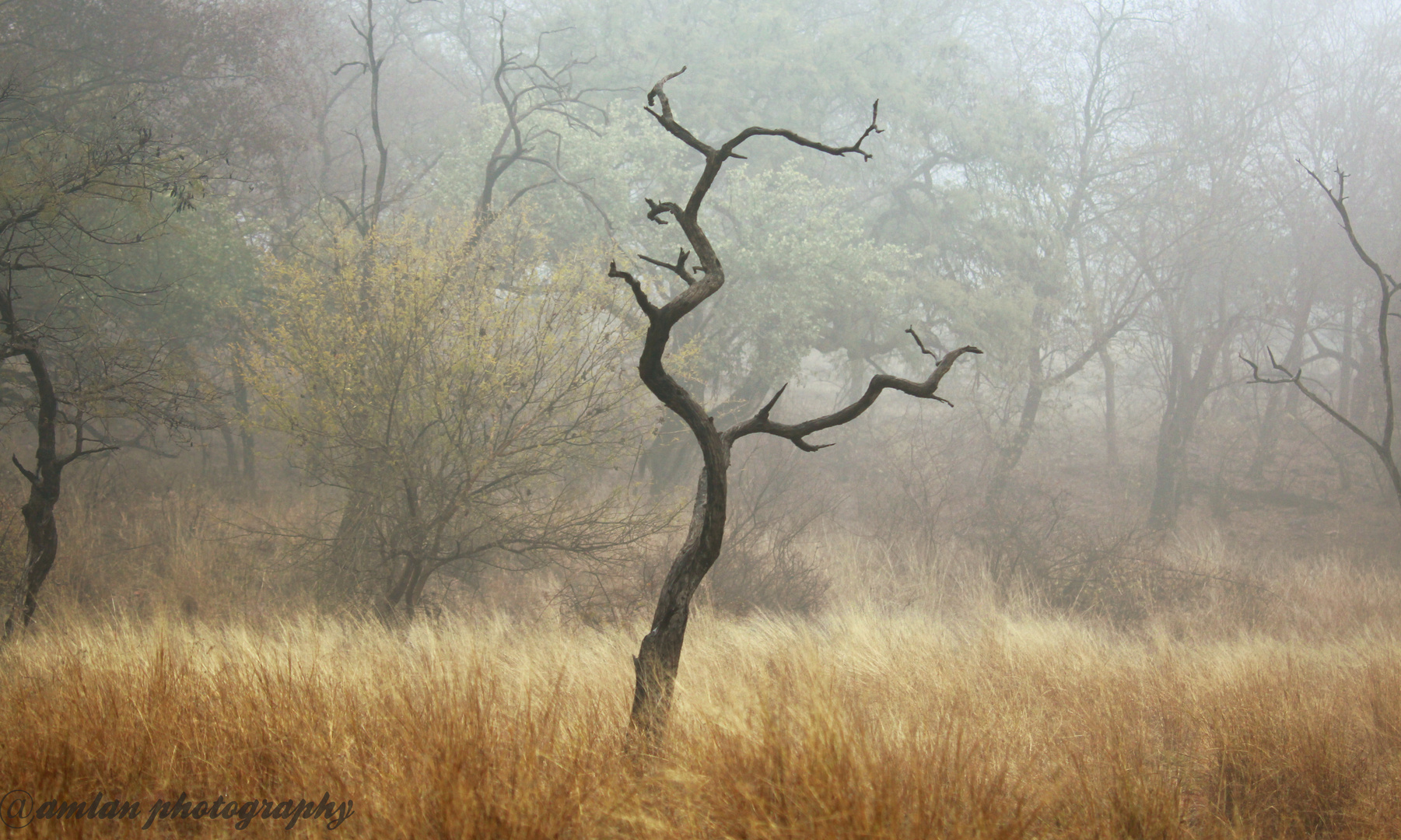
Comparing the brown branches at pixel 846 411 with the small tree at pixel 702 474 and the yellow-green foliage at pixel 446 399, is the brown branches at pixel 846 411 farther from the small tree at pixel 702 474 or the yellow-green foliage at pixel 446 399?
the yellow-green foliage at pixel 446 399

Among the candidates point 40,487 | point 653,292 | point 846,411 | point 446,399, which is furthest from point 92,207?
point 846,411

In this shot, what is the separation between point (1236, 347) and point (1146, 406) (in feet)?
13.6

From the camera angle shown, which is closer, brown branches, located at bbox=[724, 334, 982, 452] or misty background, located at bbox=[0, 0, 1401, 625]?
brown branches, located at bbox=[724, 334, 982, 452]

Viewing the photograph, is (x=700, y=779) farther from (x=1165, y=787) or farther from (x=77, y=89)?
(x=77, y=89)

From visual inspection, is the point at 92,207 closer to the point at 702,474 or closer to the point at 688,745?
the point at 702,474

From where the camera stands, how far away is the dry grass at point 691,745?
2.82 m

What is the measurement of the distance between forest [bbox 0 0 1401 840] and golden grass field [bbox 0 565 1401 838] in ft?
0.10

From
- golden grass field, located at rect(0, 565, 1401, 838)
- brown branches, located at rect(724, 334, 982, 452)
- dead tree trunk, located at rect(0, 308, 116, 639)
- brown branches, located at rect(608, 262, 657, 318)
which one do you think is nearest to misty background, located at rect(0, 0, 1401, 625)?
dead tree trunk, located at rect(0, 308, 116, 639)

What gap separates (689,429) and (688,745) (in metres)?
9.04

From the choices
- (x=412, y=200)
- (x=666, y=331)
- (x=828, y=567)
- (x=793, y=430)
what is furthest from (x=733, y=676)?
(x=412, y=200)

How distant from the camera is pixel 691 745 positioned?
328 cm

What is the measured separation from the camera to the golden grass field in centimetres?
282

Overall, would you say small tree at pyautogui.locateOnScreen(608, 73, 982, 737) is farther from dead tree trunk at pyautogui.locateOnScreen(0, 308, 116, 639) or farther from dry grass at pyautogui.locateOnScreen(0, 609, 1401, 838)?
dead tree trunk at pyautogui.locateOnScreen(0, 308, 116, 639)

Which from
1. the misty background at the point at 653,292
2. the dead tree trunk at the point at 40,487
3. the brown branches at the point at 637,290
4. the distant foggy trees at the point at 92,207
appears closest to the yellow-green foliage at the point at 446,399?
the misty background at the point at 653,292
